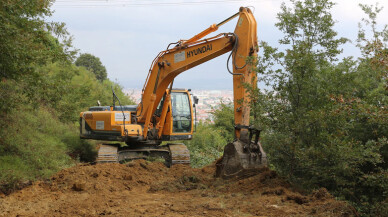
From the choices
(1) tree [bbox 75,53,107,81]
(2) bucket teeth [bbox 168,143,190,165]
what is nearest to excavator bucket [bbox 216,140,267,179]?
(2) bucket teeth [bbox 168,143,190,165]

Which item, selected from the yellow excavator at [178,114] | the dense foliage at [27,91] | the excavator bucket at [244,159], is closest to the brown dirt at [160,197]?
the excavator bucket at [244,159]

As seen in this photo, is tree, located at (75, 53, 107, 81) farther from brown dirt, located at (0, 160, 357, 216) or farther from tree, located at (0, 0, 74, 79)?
brown dirt, located at (0, 160, 357, 216)

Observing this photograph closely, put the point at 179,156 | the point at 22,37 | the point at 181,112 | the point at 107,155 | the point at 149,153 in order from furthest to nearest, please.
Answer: the point at 181,112, the point at 149,153, the point at 179,156, the point at 107,155, the point at 22,37

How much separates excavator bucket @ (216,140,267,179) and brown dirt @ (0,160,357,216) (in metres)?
0.16

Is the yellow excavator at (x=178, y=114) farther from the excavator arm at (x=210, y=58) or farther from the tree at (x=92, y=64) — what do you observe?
the tree at (x=92, y=64)

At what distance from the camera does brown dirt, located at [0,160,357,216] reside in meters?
6.81

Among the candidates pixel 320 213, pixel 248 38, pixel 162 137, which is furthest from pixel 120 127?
pixel 320 213

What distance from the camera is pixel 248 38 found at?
8.87 metres

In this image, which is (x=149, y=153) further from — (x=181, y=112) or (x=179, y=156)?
(x=181, y=112)

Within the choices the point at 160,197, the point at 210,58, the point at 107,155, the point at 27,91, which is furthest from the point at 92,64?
the point at 160,197

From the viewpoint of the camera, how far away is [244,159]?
8.36 m

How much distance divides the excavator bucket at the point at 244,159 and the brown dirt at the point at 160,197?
16cm

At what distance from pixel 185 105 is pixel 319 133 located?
6375 millimetres

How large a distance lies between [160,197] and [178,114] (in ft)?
17.0
